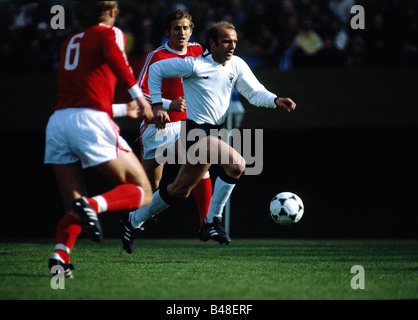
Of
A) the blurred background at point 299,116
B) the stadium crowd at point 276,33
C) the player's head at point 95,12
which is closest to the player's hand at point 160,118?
the player's head at point 95,12

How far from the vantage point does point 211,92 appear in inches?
275

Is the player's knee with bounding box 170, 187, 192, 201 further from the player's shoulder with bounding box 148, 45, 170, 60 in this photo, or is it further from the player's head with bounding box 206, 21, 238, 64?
the player's shoulder with bounding box 148, 45, 170, 60

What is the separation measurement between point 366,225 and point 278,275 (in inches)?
291

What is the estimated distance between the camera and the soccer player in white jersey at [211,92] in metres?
6.84

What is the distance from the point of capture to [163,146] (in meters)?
7.89

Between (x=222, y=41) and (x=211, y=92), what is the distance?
51 centimetres

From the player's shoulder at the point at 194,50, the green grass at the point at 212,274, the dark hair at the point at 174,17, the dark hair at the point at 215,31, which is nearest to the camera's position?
the green grass at the point at 212,274

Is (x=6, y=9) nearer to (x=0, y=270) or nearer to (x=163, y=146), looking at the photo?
(x=163, y=146)

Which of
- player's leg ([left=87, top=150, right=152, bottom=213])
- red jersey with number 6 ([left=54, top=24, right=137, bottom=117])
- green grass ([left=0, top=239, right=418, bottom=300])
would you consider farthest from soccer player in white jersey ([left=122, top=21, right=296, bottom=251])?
red jersey with number 6 ([left=54, top=24, right=137, bottom=117])

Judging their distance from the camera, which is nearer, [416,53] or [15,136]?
[416,53]

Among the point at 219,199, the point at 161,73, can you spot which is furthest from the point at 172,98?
the point at 219,199

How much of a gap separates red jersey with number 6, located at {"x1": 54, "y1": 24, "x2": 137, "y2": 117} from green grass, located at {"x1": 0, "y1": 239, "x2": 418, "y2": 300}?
4.57 ft

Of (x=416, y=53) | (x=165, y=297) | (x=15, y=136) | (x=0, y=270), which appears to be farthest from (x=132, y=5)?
(x=165, y=297)

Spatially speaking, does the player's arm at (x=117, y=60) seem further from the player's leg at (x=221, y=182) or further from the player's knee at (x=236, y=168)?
the player's knee at (x=236, y=168)
